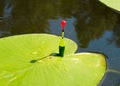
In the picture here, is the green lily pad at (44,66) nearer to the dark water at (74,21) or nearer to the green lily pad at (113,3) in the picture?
the dark water at (74,21)

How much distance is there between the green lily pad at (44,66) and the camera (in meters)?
4.45

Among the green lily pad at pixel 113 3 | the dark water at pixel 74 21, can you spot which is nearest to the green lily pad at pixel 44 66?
the dark water at pixel 74 21

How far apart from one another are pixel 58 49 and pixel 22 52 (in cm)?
65

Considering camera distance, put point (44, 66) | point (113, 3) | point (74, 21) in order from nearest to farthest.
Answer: point (44, 66)
point (74, 21)
point (113, 3)

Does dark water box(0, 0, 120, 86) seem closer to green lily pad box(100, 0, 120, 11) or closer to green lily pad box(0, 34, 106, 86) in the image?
green lily pad box(100, 0, 120, 11)

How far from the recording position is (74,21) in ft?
23.5

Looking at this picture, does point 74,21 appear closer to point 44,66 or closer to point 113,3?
point 113,3

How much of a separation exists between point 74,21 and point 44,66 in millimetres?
2764

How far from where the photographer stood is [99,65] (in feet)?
16.6

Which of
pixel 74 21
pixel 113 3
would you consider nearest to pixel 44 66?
pixel 74 21

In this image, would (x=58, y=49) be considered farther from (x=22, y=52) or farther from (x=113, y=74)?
(x=113, y=74)

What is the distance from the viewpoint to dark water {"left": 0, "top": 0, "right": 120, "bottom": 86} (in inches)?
237

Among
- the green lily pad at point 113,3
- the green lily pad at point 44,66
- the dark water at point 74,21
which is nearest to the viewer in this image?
the green lily pad at point 44,66

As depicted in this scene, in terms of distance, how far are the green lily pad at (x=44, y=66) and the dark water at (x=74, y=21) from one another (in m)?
0.41
